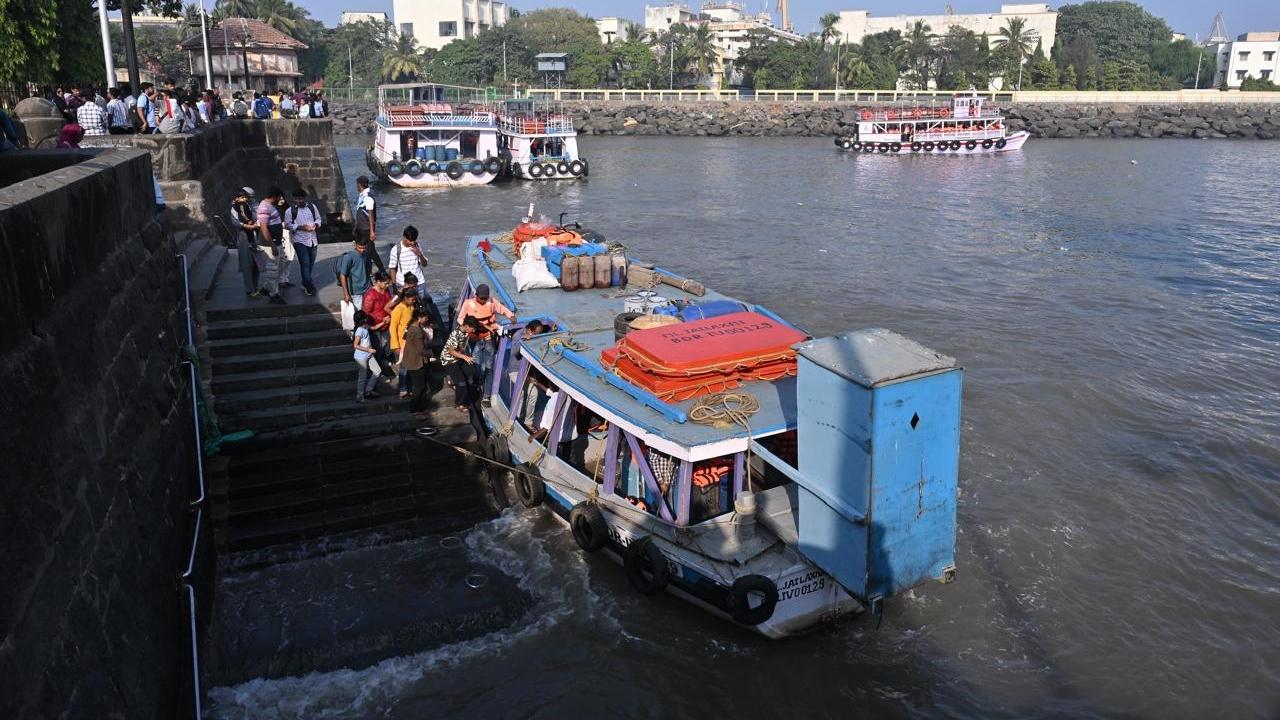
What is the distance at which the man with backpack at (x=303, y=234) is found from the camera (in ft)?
38.8

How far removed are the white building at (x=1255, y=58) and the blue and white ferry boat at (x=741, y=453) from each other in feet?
351

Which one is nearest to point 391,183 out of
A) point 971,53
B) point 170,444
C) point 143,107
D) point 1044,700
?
point 143,107

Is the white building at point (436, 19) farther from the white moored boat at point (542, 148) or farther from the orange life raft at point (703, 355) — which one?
the orange life raft at point (703, 355)

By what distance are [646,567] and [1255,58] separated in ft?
365

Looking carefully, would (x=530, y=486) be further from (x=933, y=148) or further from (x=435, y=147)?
(x=933, y=148)

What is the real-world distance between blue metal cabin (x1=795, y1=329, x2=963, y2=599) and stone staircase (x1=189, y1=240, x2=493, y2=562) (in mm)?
4263

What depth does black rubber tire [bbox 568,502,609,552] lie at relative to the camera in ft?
26.7

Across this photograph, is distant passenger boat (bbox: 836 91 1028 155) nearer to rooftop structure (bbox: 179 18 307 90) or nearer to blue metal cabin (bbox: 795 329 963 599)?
rooftop structure (bbox: 179 18 307 90)

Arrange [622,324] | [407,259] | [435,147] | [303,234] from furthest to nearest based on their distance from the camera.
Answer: [435,147]
[303,234]
[407,259]
[622,324]

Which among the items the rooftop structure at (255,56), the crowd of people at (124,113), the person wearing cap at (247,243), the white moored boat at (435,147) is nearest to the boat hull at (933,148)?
the white moored boat at (435,147)

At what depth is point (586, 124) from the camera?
71688 millimetres

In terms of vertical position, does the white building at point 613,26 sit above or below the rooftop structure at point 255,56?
above

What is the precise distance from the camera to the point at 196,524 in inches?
305

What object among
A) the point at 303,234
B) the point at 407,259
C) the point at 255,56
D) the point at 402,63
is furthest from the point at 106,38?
the point at 402,63
